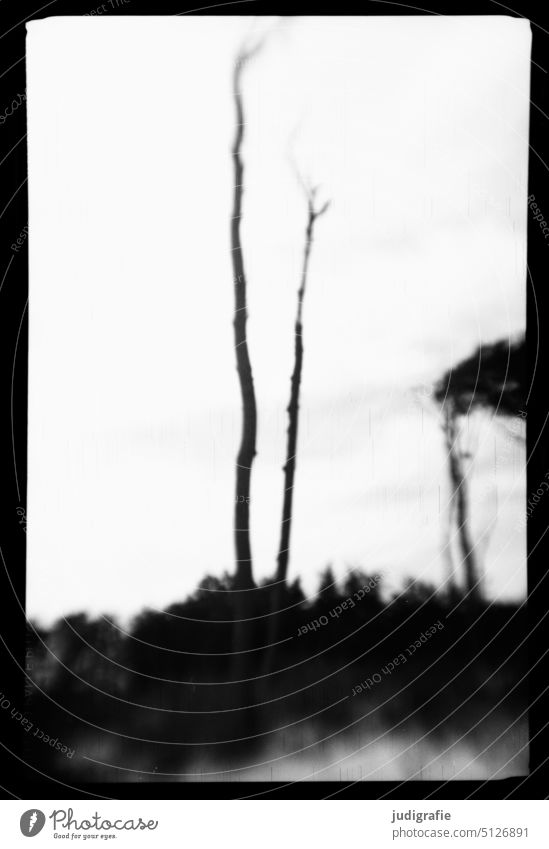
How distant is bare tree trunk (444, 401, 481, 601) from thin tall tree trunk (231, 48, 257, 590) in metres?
0.61

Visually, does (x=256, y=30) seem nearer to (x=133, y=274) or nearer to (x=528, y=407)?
(x=133, y=274)

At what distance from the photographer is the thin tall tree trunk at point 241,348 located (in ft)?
8.55

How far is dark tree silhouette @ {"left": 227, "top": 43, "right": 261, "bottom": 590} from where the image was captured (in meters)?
2.61

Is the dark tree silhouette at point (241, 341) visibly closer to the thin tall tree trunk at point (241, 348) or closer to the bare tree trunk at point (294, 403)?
the thin tall tree trunk at point (241, 348)

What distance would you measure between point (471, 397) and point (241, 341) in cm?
74

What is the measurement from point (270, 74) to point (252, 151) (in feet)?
0.81

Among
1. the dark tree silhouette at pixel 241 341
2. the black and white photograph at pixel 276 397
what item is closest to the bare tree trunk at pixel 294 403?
the black and white photograph at pixel 276 397

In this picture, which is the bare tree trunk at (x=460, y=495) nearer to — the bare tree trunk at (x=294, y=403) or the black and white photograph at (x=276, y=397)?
the black and white photograph at (x=276, y=397)

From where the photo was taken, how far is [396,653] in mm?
2590

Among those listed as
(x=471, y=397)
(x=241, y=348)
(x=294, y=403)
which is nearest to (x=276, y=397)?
(x=294, y=403)

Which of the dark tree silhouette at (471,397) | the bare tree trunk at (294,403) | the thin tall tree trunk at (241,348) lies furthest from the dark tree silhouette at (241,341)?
the dark tree silhouette at (471,397)

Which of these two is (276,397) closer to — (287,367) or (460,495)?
(287,367)

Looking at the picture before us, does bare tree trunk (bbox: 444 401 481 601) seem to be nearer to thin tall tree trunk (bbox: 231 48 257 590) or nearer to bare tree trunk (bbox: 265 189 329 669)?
bare tree trunk (bbox: 265 189 329 669)
